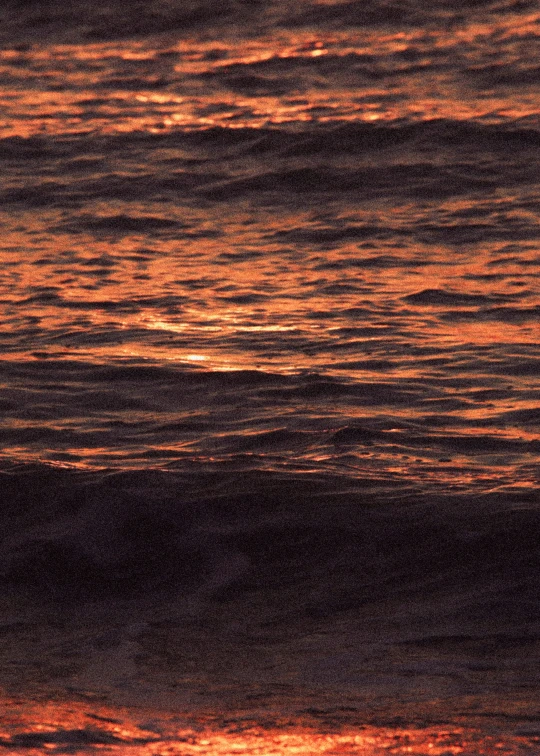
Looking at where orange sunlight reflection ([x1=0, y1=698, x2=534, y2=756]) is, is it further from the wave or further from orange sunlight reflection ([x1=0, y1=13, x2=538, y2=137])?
orange sunlight reflection ([x1=0, y1=13, x2=538, y2=137])

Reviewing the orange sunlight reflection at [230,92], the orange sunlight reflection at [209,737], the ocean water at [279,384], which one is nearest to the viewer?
the orange sunlight reflection at [209,737]

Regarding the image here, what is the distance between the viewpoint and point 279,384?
790 cm

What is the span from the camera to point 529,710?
172 inches

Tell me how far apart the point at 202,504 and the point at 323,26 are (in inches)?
413

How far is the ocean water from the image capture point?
191 inches

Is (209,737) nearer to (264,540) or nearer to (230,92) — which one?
(264,540)

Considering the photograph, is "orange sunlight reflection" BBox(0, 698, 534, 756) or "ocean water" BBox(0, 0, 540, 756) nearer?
"orange sunlight reflection" BBox(0, 698, 534, 756)

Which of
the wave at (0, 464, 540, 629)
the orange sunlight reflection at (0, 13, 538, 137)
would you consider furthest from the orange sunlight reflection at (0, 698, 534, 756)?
the orange sunlight reflection at (0, 13, 538, 137)

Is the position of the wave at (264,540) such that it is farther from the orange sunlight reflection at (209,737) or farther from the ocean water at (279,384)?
the orange sunlight reflection at (209,737)

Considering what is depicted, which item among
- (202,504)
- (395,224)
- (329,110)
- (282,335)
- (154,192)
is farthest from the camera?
(329,110)

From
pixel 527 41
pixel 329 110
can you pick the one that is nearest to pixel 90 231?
pixel 329 110

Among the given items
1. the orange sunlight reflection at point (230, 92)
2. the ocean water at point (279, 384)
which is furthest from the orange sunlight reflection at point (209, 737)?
the orange sunlight reflection at point (230, 92)

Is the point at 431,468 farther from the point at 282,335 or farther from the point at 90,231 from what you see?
the point at 90,231

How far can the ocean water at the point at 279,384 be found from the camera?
16.0ft
